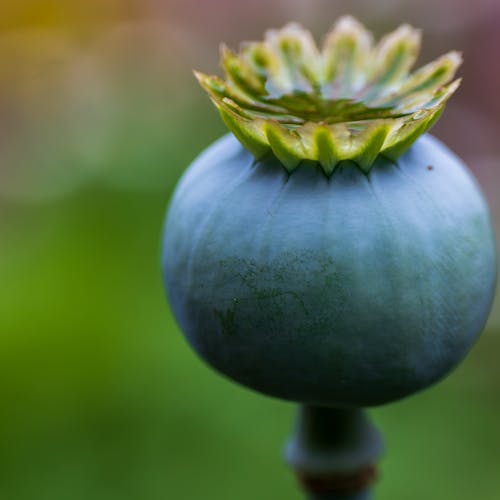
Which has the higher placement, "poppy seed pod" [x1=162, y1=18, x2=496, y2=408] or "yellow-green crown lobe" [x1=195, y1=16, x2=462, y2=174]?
"yellow-green crown lobe" [x1=195, y1=16, x2=462, y2=174]

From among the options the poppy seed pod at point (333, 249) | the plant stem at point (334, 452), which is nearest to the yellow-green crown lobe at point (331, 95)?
the poppy seed pod at point (333, 249)

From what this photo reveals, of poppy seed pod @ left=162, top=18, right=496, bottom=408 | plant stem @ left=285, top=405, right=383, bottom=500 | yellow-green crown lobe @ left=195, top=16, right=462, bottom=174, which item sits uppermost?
yellow-green crown lobe @ left=195, top=16, right=462, bottom=174

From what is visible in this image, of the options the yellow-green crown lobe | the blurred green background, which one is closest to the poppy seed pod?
the yellow-green crown lobe

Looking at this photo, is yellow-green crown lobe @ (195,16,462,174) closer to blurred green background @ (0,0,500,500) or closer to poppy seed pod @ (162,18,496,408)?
poppy seed pod @ (162,18,496,408)

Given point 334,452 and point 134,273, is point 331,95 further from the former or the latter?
point 134,273

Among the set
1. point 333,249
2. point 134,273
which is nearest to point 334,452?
point 333,249

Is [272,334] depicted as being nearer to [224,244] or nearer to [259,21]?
[224,244]
